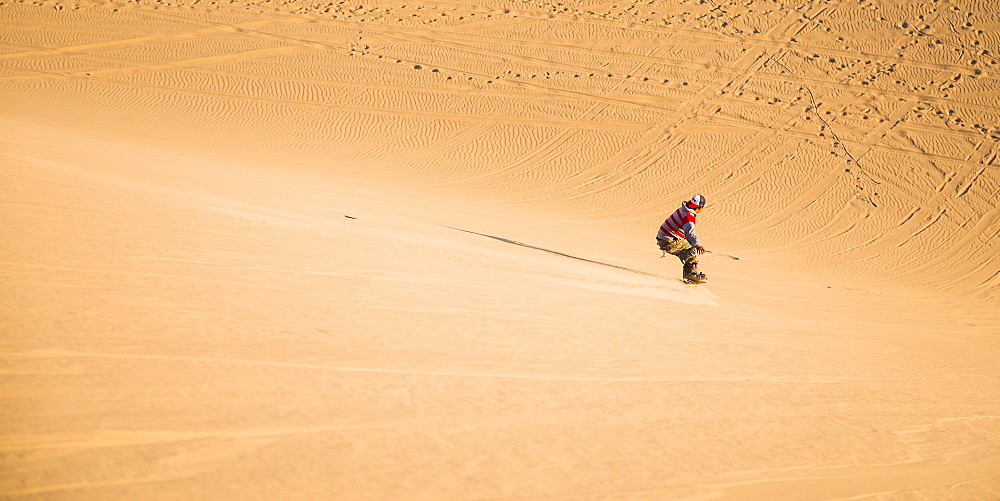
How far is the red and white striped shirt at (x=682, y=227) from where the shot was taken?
9.34 meters

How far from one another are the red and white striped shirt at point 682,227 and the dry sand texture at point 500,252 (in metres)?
0.90

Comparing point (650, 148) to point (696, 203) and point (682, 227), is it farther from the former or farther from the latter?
point (696, 203)

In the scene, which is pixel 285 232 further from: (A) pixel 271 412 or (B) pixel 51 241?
(A) pixel 271 412

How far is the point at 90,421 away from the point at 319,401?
0.98 meters

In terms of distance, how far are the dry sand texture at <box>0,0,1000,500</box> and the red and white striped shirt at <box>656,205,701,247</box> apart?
90 centimetres

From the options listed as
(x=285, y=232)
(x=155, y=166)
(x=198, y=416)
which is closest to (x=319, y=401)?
(x=198, y=416)

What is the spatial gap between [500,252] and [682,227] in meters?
2.41

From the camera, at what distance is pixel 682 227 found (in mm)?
9469

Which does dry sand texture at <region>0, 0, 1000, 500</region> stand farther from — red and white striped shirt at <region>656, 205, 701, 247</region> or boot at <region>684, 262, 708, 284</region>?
red and white striped shirt at <region>656, 205, 701, 247</region>

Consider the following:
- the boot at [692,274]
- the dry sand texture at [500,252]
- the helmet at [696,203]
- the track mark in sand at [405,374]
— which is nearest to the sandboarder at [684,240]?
the boot at [692,274]

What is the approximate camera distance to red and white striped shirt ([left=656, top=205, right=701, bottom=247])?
9336 mm

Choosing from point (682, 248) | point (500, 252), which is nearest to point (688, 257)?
point (682, 248)

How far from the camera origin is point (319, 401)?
11.5ft

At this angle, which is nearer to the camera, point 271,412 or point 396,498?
point 396,498
